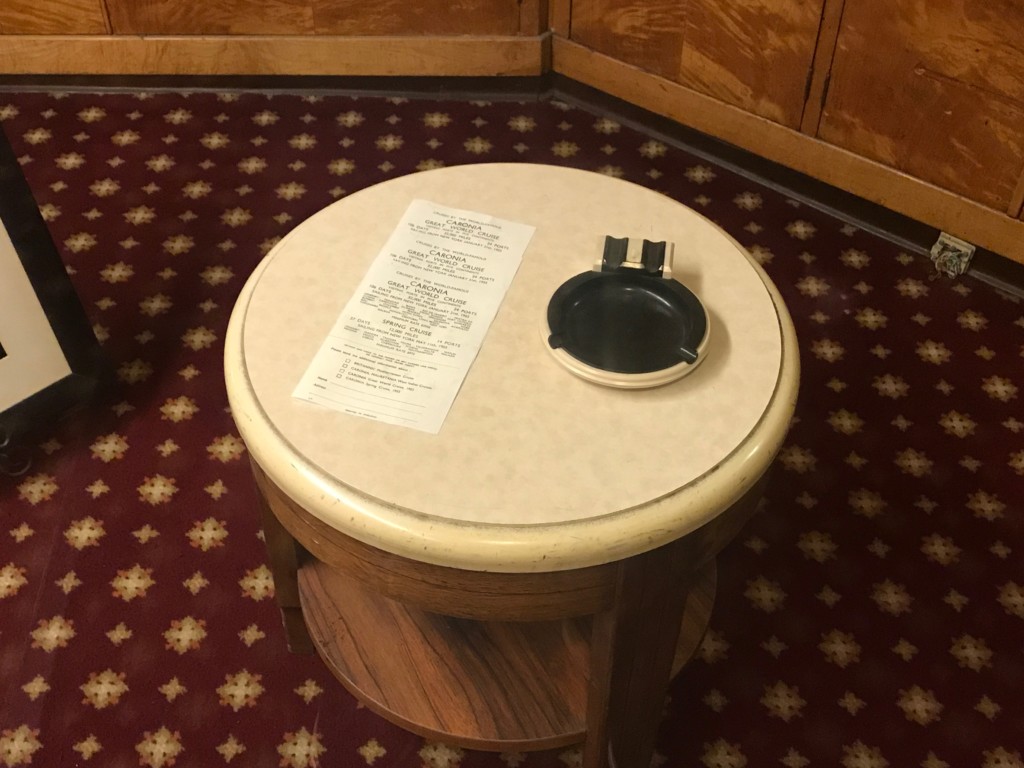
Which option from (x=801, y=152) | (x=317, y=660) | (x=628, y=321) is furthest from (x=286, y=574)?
(x=801, y=152)

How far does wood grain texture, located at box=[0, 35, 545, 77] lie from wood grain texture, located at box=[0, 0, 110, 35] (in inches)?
0.9

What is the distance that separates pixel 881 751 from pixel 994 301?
1.10 m

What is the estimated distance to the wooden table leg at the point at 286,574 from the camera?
54.1 inches

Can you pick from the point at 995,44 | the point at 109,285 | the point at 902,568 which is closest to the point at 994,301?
the point at 995,44

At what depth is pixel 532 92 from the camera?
2719mm

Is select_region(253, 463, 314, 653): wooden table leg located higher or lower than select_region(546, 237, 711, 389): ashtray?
lower

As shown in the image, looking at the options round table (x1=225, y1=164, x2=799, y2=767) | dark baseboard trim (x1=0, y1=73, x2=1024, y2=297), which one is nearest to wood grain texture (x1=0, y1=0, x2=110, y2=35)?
dark baseboard trim (x1=0, y1=73, x2=1024, y2=297)

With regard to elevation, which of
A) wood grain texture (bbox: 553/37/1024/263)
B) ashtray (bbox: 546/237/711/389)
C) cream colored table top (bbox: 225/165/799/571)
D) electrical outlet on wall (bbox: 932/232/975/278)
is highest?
ashtray (bbox: 546/237/711/389)

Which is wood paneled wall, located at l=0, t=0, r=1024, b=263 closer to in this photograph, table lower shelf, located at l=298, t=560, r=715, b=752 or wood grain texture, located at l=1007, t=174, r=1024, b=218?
wood grain texture, located at l=1007, t=174, r=1024, b=218

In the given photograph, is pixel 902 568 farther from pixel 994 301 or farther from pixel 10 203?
pixel 10 203

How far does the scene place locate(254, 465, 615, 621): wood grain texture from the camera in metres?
1.03

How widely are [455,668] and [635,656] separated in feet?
1.12

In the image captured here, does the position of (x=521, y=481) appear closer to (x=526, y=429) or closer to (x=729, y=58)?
(x=526, y=429)

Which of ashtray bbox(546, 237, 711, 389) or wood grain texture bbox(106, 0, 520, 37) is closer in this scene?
ashtray bbox(546, 237, 711, 389)
